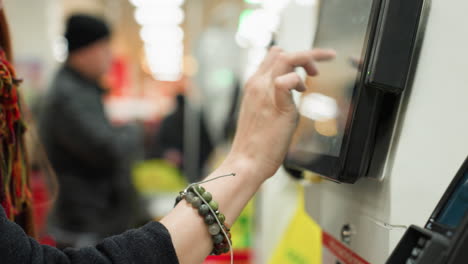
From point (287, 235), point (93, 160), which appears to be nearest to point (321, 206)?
point (287, 235)

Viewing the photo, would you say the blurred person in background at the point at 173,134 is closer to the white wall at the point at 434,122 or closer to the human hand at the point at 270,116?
the human hand at the point at 270,116

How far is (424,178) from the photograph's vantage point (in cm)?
52

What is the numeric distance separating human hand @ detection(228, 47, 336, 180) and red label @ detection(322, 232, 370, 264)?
7.0 inches

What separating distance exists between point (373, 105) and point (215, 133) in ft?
11.2

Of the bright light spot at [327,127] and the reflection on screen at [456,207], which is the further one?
the bright light spot at [327,127]

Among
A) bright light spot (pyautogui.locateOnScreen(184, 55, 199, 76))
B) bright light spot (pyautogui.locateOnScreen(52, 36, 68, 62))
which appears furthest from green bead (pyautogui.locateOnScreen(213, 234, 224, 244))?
bright light spot (pyautogui.locateOnScreen(52, 36, 68, 62))

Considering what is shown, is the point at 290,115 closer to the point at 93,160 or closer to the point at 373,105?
the point at 373,105

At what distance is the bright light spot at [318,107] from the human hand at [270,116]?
52 mm

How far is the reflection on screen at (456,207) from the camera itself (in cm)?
43

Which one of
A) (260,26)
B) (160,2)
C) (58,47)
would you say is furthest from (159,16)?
(260,26)

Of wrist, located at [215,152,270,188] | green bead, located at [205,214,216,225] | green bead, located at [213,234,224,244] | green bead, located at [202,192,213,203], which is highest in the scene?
wrist, located at [215,152,270,188]

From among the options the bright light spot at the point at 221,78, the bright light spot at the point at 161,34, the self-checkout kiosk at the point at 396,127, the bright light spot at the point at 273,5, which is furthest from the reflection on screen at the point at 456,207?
the bright light spot at the point at 161,34

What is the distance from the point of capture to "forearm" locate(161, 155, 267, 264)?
55 cm

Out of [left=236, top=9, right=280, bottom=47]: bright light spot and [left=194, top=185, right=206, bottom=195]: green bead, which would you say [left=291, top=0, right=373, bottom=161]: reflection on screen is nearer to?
[left=194, top=185, right=206, bottom=195]: green bead
